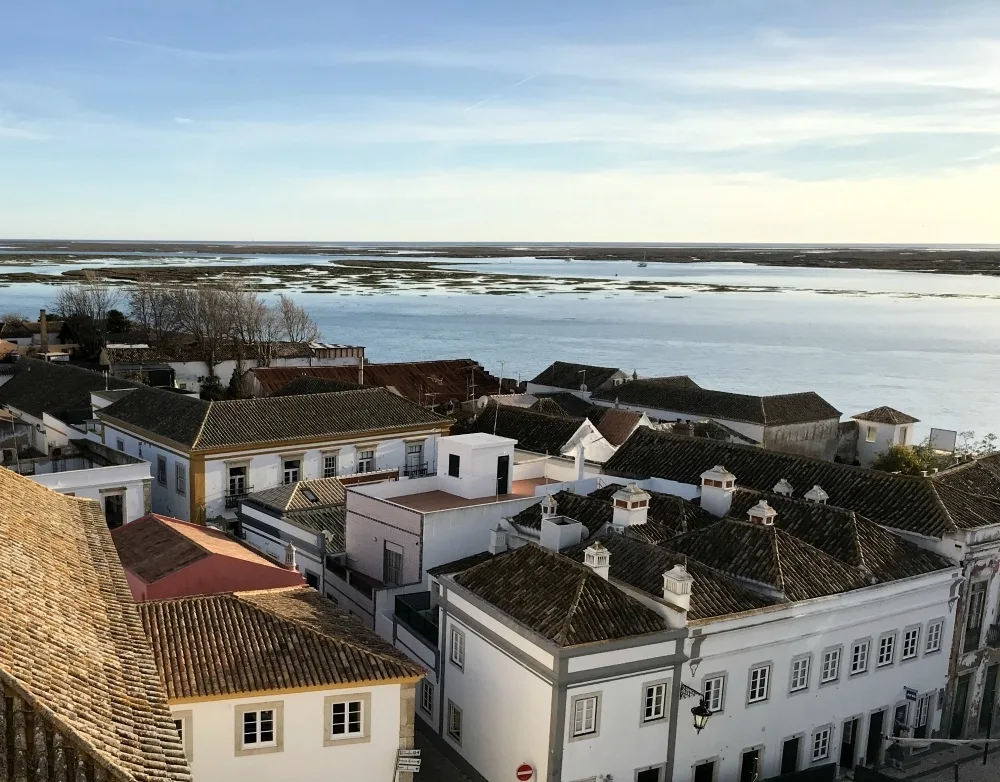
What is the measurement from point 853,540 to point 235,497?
19.6 meters

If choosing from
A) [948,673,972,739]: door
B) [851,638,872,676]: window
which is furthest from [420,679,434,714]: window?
[948,673,972,739]: door

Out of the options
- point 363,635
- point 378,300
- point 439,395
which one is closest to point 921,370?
point 439,395

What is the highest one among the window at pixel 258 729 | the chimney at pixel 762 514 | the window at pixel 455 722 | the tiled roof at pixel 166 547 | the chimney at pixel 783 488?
the chimney at pixel 762 514

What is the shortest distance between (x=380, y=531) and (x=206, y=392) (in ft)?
109

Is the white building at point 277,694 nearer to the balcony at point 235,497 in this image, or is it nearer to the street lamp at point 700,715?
the street lamp at point 700,715

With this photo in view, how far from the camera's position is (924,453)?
38.9 meters

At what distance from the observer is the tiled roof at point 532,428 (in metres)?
32.8

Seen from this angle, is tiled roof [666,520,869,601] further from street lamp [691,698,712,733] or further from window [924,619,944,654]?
street lamp [691,698,712,733]

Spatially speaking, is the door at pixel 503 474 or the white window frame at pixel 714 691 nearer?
the white window frame at pixel 714 691

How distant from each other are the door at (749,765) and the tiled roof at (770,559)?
122 inches

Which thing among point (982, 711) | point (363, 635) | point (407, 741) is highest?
point (363, 635)

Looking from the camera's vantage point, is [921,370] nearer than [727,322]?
Yes

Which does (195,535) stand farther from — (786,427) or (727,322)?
(727,322)

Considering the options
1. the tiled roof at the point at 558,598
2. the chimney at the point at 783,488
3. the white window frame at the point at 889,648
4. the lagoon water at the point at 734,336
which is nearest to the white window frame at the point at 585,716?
the tiled roof at the point at 558,598
